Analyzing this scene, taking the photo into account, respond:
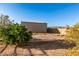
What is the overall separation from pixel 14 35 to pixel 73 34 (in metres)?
0.76

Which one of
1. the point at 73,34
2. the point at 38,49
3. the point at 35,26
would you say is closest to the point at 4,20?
the point at 35,26

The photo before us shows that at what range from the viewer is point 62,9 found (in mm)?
2090

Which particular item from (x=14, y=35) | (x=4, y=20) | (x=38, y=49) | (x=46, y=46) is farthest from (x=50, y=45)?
(x=4, y=20)

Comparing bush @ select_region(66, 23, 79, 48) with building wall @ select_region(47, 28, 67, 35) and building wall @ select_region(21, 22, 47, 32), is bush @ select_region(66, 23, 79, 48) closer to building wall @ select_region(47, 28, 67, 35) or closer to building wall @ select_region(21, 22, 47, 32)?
building wall @ select_region(47, 28, 67, 35)

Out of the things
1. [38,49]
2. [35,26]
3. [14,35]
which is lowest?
[38,49]

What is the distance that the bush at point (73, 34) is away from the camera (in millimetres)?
2025

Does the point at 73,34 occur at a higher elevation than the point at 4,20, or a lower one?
lower

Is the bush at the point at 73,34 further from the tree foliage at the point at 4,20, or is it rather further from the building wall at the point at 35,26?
the tree foliage at the point at 4,20

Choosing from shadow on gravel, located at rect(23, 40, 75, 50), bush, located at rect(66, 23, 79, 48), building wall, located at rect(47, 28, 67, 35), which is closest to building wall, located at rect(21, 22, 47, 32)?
building wall, located at rect(47, 28, 67, 35)

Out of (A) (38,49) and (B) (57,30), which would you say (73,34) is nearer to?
(B) (57,30)

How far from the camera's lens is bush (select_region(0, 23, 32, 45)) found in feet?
6.64

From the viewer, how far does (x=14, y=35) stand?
2.04 m

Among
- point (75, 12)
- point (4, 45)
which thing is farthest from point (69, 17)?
point (4, 45)

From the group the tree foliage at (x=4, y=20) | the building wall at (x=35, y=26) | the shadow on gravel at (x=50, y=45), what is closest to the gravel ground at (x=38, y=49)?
the shadow on gravel at (x=50, y=45)
